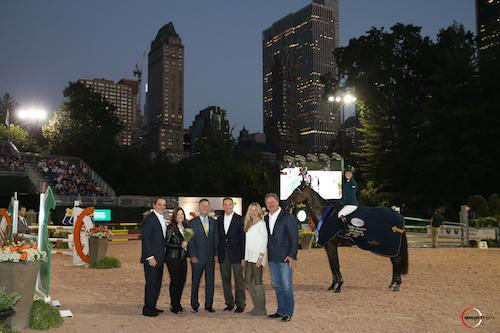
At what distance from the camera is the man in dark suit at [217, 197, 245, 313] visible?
28.3 feet

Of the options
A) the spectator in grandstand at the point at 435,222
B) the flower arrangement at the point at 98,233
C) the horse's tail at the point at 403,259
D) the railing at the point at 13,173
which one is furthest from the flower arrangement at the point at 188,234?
the railing at the point at 13,173

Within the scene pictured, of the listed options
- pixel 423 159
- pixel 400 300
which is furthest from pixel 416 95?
pixel 400 300

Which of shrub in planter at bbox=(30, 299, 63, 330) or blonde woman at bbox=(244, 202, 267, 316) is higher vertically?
blonde woman at bbox=(244, 202, 267, 316)

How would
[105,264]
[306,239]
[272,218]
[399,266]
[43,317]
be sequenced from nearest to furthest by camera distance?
[43,317]
[272,218]
[399,266]
[105,264]
[306,239]

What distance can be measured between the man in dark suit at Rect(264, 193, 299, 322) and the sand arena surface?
0.30 meters

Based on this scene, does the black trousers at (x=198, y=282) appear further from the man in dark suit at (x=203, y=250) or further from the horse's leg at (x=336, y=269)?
the horse's leg at (x=336, y=269)

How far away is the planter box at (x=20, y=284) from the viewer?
683cm

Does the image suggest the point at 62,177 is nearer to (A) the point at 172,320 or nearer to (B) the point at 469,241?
(B) the point at 469,241

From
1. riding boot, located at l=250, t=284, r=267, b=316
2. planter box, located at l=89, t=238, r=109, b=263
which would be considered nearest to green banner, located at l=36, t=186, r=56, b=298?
riding boot, located at l=250, t=284, r=267, b=316

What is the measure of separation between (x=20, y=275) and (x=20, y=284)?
14 cm

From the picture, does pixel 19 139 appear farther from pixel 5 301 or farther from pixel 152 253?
pixel 5 301

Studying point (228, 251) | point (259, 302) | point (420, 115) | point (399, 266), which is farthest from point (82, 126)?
point (259, 302)

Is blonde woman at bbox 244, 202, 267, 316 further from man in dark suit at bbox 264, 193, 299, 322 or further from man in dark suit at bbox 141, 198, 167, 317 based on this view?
man in dark suit at bbox 141, 198, 167, 317

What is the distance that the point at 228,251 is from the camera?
870 cm
